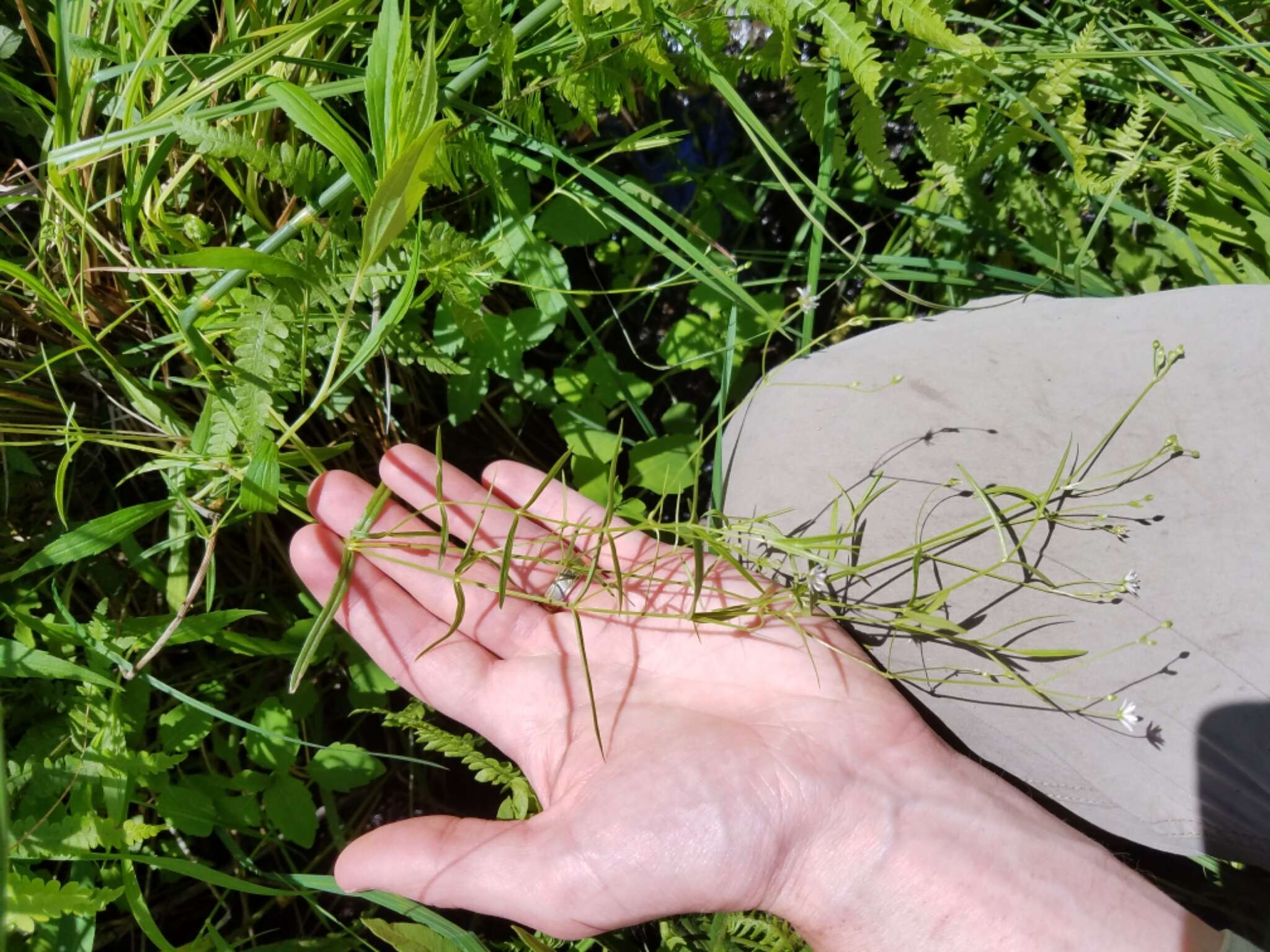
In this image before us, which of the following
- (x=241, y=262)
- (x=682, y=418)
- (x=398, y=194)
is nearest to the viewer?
(x=398, y=194)

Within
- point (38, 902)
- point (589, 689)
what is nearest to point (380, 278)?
point (589, 689)

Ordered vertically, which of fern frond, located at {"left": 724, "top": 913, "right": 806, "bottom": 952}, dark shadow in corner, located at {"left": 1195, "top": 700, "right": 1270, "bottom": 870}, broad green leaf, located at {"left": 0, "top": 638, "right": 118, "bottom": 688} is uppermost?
broad green leaf, located at {"left": 0, "top": 638, "right": 118, "bottom": 688}

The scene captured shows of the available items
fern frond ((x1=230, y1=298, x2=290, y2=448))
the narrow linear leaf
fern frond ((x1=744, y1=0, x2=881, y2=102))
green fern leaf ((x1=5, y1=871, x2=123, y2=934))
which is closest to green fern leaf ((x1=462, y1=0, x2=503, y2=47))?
fern frond ((x1=744, y1=0, x2=881, y2=102))

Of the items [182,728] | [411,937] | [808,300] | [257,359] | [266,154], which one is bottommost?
[411,937]

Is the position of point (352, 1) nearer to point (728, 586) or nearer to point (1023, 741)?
point (728, 586)

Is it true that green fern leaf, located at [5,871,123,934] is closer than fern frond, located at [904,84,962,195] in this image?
Yes

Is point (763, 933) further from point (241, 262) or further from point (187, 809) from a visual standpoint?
point (241, 262)

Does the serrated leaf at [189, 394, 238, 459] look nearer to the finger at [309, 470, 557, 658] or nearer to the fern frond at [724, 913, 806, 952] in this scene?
the finger at [309, 470, 557, 658]
